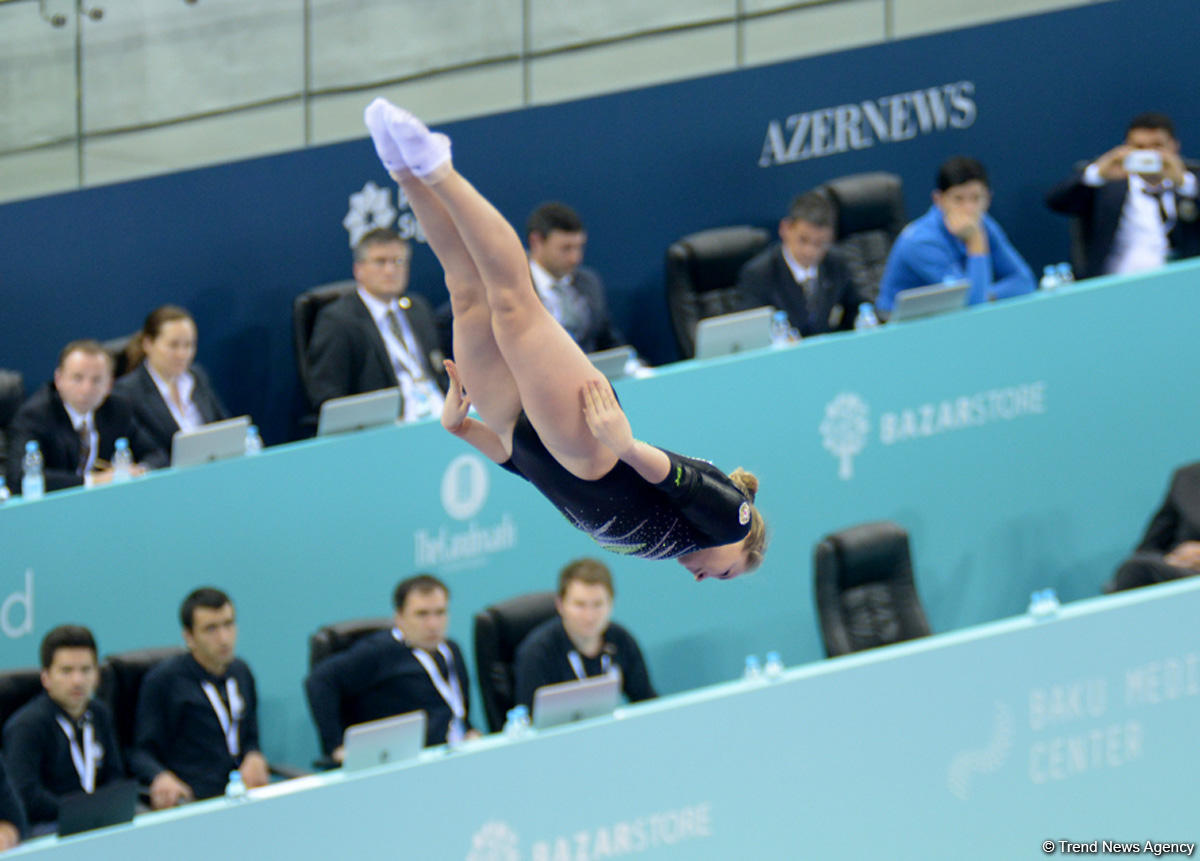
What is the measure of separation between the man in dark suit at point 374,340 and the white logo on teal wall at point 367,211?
74cm

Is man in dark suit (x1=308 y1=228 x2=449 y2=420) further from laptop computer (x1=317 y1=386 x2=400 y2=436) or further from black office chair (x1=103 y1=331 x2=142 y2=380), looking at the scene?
black office chair (x1=103 y1=331 x2=142 y2=380)

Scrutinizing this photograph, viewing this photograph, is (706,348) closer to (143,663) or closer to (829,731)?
(829,731)

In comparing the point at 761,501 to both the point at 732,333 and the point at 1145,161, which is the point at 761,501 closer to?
the point at 732,333

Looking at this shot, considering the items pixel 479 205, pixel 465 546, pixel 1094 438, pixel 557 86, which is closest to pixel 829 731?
pixel 465 546

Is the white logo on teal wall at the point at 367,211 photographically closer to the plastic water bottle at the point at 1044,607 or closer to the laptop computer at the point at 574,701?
the laptop computer at the point at 574,701

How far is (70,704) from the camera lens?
5.66 metres

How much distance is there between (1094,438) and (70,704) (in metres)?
4.00

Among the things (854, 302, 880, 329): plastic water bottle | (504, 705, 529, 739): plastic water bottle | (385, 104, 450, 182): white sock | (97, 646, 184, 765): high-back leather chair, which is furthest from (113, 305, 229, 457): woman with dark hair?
(385, 104, 450, 182): white sock

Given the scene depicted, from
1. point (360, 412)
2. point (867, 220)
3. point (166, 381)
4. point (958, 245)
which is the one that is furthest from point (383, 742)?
point (867, 220)

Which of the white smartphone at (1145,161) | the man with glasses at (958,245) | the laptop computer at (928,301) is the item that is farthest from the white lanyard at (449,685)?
the white smartphone at (1145,161)

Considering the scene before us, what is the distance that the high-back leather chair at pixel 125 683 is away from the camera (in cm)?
595

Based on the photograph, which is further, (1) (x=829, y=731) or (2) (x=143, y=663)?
(2) (x=143, y=663)

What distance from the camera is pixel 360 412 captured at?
6.32m

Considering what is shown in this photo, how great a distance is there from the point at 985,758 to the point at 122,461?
10.5ft
